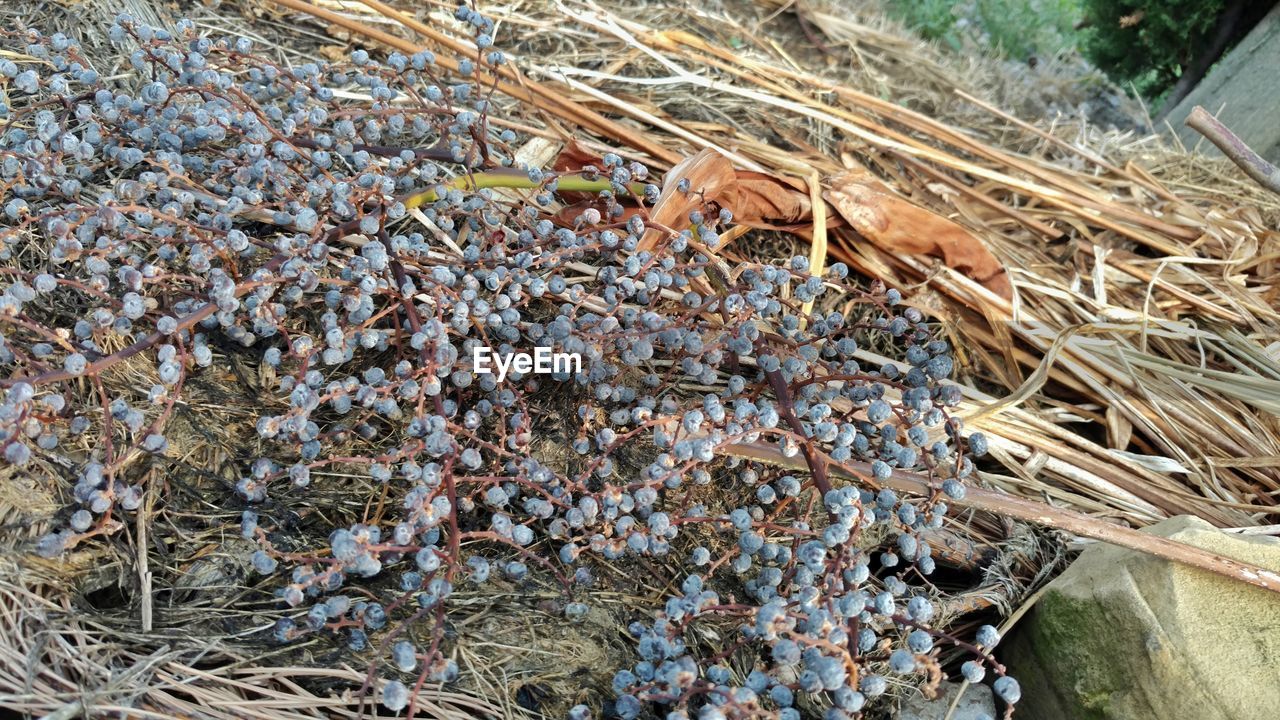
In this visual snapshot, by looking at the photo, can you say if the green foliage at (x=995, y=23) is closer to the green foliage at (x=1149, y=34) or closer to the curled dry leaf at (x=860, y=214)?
the green foliage at (x=1149, y=34)

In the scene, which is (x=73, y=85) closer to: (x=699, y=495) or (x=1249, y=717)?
(x=699, y=495)

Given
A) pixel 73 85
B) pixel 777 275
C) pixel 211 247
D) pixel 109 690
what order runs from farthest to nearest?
pixel 73 85 < pixel 777 275 < pixel 211 247 < pixel 109 690

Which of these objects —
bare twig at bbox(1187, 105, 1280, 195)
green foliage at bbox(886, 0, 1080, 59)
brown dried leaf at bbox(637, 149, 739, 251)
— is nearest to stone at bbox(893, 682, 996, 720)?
brown dried leaf at bbox(637, 149, 739, 251)

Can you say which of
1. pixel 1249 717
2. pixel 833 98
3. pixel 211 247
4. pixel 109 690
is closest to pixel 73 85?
pixel 211 247

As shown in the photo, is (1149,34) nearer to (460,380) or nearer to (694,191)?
(694,191)

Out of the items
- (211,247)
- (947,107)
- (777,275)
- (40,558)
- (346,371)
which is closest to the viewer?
(40,558)

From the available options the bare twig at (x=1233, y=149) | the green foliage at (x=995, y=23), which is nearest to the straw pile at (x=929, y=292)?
the bare twig at (x=1233, y=149)
